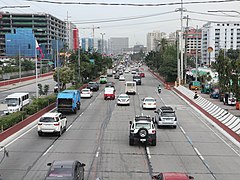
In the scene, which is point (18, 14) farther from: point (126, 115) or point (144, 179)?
point (144, 179)

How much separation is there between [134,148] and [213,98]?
121 feet

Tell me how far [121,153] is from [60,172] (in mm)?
8794

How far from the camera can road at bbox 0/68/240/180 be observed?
18656mm

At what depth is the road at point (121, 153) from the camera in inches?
734

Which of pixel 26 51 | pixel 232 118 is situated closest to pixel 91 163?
pixel 232 118

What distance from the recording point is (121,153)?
22719mm

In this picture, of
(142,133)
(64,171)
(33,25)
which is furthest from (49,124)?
(33,25)

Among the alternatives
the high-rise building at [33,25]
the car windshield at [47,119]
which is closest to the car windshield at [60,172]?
the car windshield at [47,119]

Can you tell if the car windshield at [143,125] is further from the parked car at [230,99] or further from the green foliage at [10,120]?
the parked car at [230,99]

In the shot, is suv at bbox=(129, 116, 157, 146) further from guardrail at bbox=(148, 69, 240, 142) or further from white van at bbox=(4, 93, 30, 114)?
white van at bbox=(4, 93, 30, 114)

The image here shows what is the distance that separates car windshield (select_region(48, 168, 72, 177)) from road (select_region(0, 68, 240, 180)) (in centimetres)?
318

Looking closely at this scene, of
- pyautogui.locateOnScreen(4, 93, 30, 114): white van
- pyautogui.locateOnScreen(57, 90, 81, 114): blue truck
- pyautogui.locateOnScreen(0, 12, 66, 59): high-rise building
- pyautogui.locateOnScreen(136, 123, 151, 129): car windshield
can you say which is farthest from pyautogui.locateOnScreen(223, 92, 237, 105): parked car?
pyautogui.locateOnScreen(0, 12, 66, 59): high-rise building

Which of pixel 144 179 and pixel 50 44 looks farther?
pixel 50 44

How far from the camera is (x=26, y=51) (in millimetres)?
146125
